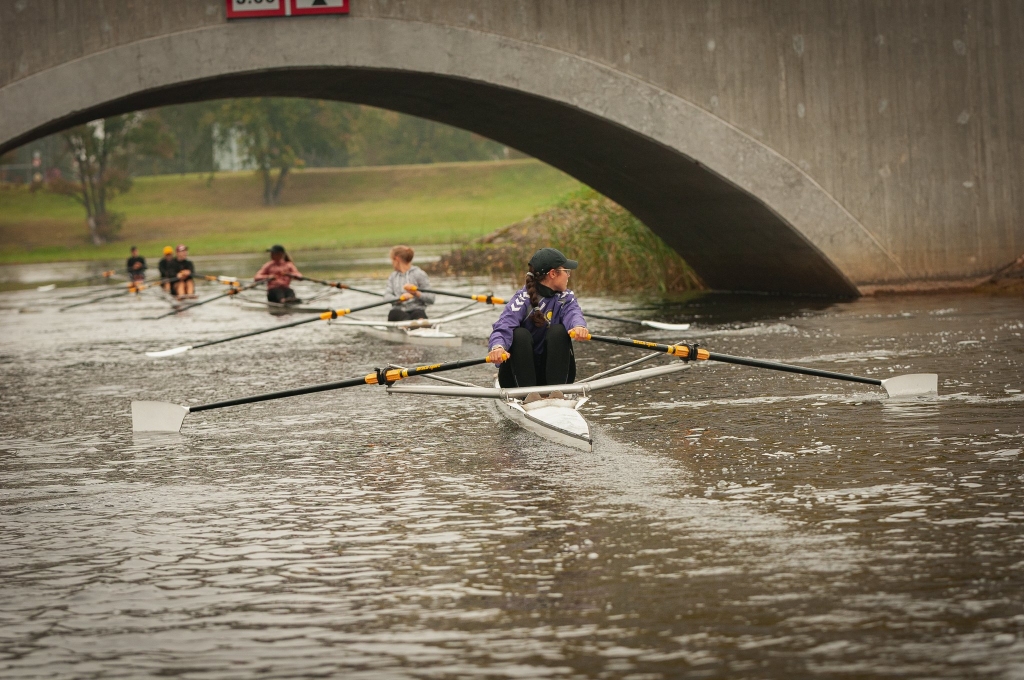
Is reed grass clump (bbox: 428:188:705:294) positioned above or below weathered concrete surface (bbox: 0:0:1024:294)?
below

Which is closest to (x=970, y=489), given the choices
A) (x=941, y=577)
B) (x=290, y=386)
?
(x=941, y=577)

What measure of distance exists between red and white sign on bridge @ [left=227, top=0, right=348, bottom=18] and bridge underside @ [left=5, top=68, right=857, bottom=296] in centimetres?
78

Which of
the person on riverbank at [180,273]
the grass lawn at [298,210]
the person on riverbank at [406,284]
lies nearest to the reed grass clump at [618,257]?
the person on riverbank at [180,273]

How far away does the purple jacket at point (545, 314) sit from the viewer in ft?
33.4

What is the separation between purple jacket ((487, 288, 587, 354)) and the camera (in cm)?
1018

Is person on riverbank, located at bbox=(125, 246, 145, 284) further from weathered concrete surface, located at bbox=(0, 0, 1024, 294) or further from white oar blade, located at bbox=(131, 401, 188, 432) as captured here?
white oar blade, located at bbox=(131, 401, 188, 432)

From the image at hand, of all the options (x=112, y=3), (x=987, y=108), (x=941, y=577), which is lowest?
(x=941, y=577)

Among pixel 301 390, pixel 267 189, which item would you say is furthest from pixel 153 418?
pixel 267 189

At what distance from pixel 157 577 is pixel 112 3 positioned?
12296 mm

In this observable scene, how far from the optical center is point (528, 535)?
22.1 ft

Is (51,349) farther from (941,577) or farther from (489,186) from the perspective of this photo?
(489,186)

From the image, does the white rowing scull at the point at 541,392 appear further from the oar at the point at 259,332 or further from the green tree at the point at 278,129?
the green tree at the point at 278,129

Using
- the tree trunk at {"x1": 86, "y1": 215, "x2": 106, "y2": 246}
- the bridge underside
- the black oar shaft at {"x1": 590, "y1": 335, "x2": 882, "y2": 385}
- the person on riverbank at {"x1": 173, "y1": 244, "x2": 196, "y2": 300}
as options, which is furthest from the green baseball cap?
the tree trunk at {"x1": 86, "y1": 215, "x2": 106, "y2": 246}

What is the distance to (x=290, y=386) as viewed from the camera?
13.2 metres
